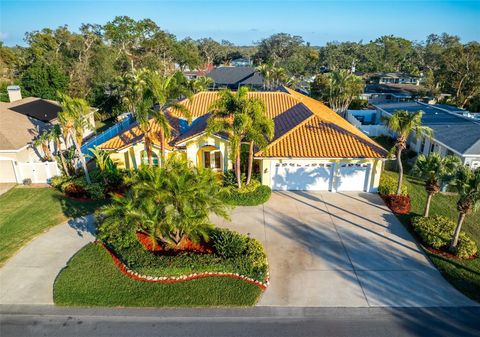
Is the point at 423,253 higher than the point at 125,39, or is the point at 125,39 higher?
the point at 125,39

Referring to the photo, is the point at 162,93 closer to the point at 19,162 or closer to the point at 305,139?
the point at 305,139

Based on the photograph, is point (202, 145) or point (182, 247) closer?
point (182, 247)

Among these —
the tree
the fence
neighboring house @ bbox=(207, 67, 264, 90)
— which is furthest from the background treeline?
neighboring house @ bbox=(207, 67, 264, 90)

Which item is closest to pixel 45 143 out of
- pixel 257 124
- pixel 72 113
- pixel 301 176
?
pixel 72 113

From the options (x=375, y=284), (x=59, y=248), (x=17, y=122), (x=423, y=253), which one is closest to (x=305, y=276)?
(x=375, y=284)

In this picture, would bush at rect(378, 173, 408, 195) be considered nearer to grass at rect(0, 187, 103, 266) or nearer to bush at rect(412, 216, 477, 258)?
bush at rect(412, 216, 477, 258)

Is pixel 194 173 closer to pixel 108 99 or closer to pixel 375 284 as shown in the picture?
pixel 375 284
